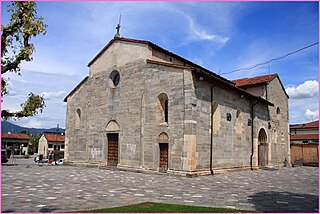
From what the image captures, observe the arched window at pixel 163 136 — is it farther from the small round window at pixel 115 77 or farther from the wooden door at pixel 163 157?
the small round window at pixel 115 77

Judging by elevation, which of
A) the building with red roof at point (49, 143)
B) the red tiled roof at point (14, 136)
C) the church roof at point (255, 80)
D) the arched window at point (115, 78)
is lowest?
the building with red roof at point (49, 143)

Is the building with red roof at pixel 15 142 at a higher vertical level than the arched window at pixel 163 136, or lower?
lower

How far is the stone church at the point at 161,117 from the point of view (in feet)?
53.8

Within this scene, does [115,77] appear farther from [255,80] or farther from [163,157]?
[255,80]

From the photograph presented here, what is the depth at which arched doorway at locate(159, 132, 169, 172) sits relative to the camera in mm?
17062

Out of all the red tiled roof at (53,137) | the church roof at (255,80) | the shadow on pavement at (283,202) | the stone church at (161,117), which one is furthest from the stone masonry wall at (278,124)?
the red tiled roof at (53,137)

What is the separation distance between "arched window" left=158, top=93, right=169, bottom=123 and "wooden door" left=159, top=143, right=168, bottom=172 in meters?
1.61

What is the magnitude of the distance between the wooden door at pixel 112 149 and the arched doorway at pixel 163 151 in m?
4.65

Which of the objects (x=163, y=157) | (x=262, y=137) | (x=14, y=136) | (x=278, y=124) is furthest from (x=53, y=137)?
(x=163, y=157)

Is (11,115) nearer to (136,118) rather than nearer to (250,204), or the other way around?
(250,204)

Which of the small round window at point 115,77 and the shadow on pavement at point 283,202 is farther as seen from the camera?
the small round window at point 115,77

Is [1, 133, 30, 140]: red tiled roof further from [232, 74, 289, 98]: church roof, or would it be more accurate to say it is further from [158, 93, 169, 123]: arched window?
[158, 93, 169, 123]: arched window

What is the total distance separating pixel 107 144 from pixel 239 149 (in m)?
10.0

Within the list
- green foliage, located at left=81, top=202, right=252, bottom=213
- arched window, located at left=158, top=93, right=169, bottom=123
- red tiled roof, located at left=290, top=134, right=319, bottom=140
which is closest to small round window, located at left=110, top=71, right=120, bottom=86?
arched window, located at left=158, top=93, right=169, bottom=123
